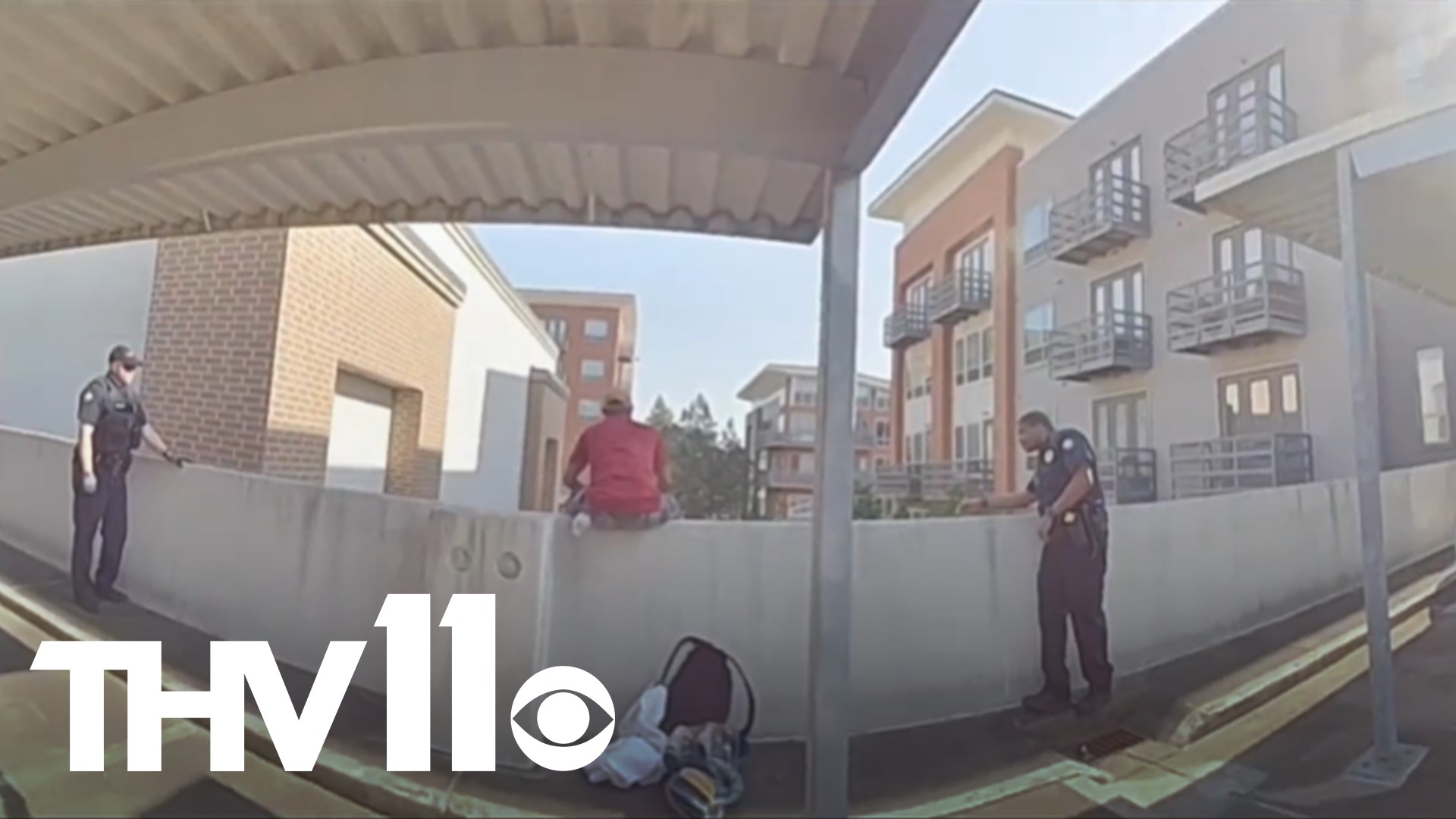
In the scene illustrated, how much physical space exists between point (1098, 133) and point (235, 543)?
25.2 ft

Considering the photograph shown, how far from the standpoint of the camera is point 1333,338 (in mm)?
4348

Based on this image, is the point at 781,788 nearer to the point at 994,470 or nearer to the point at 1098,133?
the point at 994,470

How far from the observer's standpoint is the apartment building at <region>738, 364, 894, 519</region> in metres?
5.93

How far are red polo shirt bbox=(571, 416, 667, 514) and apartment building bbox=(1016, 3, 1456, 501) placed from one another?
9.65 ft

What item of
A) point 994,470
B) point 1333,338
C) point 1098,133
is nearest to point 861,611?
point 1333,338

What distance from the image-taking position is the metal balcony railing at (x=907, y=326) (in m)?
12.1

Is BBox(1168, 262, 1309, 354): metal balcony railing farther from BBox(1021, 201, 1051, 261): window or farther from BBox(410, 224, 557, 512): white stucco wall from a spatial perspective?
BBox(410, 224, 557, 512): white stucco wall

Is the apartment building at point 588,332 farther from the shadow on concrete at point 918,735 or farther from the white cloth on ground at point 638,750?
the white cloth on ground at point 638,750

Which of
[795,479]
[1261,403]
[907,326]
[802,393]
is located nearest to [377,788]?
[795,479]

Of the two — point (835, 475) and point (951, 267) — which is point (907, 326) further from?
point (835, 475)

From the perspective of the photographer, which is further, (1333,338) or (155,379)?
(155,379)

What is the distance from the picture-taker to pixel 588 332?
83.6ft

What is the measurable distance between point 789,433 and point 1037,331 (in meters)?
3.81

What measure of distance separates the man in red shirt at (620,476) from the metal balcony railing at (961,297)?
312 inches
